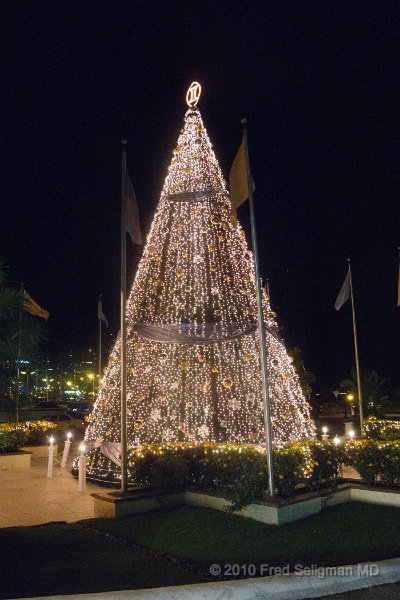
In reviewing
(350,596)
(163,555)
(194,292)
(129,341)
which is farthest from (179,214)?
(350,596)

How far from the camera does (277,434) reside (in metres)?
12.7

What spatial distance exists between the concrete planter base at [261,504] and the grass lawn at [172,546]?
17cm

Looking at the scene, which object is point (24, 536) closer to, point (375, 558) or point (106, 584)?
point (106, 584)

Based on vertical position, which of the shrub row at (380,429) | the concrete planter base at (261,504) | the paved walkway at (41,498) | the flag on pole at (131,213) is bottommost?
the paved walkway at (41,498)

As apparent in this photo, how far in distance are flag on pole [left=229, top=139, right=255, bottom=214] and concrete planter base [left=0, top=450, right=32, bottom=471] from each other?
9935mm

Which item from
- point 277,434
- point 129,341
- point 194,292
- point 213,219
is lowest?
point 277,434

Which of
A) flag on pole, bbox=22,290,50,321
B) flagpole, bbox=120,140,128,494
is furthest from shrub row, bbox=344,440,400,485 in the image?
flag on pole, bbox=22,290,50,321

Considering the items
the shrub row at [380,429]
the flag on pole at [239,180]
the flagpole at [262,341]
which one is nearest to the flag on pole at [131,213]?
the flag on pole at [239,180]

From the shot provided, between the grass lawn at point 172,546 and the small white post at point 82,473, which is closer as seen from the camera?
the grass lawn at point 172,546

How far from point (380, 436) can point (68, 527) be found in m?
11.8

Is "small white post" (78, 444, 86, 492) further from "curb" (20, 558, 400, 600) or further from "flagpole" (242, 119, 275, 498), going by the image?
"curb" (20, 558, 400, 600)

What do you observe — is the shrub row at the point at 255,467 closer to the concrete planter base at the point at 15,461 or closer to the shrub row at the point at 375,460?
the shrub row at the point at 375,460

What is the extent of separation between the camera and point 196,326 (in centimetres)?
1356

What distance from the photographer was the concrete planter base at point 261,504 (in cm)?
810
